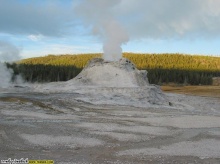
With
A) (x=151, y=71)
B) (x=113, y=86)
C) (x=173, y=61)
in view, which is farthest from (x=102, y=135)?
(x=173, y=61)

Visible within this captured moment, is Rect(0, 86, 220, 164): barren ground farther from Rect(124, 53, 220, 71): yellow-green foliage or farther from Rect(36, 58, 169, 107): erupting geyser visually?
Rect(124, 53, 220, 71): yellow-green foliage

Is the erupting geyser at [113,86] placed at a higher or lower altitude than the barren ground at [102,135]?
higher

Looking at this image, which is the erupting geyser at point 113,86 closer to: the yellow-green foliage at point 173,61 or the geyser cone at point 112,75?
the geyser cone at point 112,75

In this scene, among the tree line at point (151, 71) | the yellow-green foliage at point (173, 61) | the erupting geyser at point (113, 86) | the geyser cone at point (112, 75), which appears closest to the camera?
the erupting geyser at point (113, 86)

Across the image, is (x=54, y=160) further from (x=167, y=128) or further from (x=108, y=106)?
(x=108, y=106)

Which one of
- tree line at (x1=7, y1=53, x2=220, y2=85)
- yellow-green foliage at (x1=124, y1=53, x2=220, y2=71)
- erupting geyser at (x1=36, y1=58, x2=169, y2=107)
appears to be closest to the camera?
erupting geyser at (x1=36, y1=58, x2=169, y2=107)

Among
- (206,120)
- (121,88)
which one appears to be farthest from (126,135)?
(121,88)

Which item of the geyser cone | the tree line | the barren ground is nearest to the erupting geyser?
the geyser cone

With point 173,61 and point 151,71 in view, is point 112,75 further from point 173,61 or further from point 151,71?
point 173,61

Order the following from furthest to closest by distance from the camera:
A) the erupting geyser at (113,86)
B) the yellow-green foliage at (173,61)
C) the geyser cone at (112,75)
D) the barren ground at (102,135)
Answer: the yellow-green foliage at (173,61) < the geyser cone at (112,75) < the erupting geyser at (113,86) < the barren ground at (102,135)

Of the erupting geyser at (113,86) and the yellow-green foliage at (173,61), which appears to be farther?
the yellow-green foliage at (173,61)

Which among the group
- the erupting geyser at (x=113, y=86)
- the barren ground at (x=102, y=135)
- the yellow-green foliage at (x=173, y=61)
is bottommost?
the barren ground at (x=102, y=135)

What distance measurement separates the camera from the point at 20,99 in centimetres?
3912

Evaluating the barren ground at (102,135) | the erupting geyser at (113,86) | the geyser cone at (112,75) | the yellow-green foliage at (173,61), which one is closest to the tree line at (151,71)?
the yellow-green foliage at (173,61)
